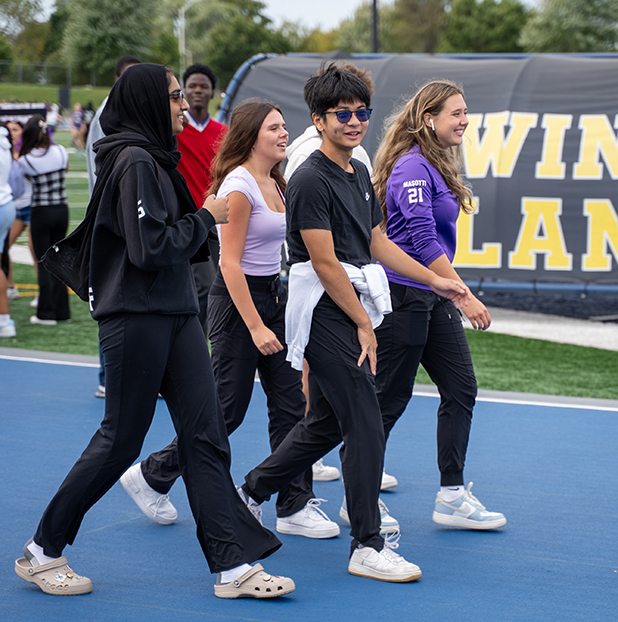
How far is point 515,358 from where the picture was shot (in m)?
8.65

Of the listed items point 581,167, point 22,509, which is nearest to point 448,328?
point 22,509

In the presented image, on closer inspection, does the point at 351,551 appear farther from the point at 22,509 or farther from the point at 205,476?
the point at 22,509

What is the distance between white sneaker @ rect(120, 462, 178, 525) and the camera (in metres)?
4.38

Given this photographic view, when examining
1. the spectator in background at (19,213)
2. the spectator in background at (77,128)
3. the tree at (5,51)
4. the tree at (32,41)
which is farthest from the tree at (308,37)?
the spectator in background at (19,213)

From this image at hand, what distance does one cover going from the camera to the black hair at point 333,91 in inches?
143

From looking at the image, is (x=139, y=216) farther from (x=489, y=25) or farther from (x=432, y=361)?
(x=489, y=25)

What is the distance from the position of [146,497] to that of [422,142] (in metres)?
2.10

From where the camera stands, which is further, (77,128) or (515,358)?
(77,128)

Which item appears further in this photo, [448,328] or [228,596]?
[448,328]

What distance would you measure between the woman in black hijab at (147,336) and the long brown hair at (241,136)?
79 centimetres

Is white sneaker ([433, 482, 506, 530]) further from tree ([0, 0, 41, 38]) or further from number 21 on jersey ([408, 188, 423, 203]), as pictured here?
tree ([0, 0, 41, 38])

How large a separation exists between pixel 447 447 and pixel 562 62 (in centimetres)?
723

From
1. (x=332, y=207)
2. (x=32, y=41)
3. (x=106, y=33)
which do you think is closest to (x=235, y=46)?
(x=32, y=41)

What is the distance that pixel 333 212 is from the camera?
366 centimetres
